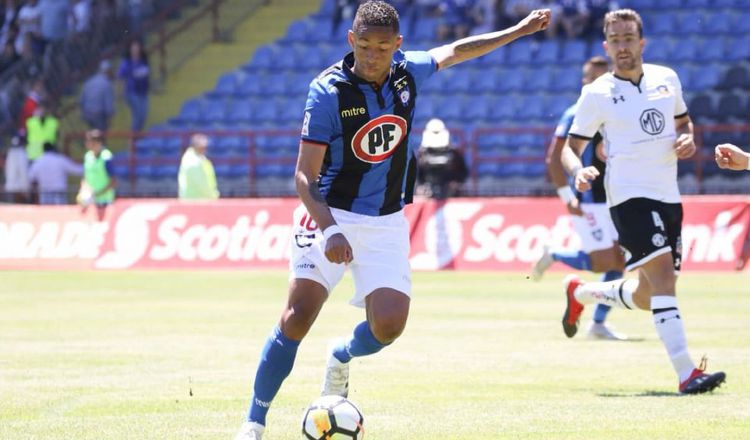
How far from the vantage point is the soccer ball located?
7574 millimetres

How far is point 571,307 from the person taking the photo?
Result: 41.9 ft

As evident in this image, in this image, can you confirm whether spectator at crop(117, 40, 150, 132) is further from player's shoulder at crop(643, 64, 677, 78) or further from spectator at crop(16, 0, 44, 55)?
player's shoulder at crop(643, 64, 677, 78)

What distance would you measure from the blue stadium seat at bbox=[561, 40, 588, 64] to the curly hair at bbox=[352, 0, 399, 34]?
77.4ft

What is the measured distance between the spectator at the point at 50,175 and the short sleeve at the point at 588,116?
20.9 meters

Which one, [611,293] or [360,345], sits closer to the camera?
[360,345]

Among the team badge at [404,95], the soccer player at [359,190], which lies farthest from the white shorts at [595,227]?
the team badge at [404,95]

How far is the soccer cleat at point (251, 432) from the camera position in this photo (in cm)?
775

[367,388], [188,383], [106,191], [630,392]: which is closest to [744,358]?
[630,392]

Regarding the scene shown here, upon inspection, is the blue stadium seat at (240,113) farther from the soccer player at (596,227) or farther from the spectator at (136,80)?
the soccer player at (596,227)

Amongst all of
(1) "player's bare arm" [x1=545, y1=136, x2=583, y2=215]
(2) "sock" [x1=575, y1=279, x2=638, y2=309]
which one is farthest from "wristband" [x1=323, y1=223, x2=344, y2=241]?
(1) "player's bare arm" [x1=545, y1=136, x2=583, y2=215]

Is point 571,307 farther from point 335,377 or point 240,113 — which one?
point 240,113

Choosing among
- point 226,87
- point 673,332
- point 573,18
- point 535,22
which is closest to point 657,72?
point 673,332

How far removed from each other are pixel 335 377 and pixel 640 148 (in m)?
3.09

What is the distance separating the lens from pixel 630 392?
10.1 metres
